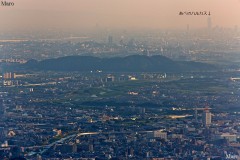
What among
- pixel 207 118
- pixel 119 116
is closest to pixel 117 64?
pixel 119 116

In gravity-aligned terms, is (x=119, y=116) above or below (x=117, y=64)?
A: below

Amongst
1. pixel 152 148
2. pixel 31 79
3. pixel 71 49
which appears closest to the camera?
pixel 152 148

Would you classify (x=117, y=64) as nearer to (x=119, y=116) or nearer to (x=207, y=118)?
(x=119, y=116)

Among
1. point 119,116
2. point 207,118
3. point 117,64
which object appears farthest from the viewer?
point 117,64

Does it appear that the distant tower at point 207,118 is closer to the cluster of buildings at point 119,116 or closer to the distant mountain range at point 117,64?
the cluster of buildings at point 119,116

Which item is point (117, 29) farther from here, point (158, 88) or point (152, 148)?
point (152, 148)

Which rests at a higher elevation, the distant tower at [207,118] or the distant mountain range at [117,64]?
the distant mountain range at [117,64]

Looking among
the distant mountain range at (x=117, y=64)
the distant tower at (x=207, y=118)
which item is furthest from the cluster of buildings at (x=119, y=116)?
the distant mountain range at (x=117, y=64)

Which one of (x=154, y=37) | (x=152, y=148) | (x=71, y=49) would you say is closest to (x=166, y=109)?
(x=152, y=148)
